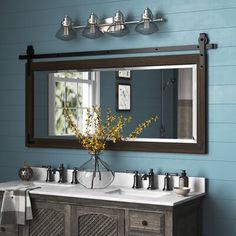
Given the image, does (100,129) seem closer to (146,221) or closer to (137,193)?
(137,193)

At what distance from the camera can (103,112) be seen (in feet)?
15.4

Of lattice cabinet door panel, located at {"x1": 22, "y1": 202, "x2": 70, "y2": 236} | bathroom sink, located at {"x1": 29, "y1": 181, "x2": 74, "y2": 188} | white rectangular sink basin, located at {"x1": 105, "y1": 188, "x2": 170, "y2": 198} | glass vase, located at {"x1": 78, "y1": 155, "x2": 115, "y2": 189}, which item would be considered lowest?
lattice cabinet door panel, located at {"x1": 22, "y1": 202, "x2": 70, "y2": 236}

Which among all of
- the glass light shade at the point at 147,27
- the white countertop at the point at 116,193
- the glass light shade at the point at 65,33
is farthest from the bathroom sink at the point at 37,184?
the glass light shade at the point at 147,27

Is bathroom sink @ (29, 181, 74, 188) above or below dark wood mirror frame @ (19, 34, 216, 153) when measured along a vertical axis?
below

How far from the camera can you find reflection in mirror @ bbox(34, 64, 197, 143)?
436cm

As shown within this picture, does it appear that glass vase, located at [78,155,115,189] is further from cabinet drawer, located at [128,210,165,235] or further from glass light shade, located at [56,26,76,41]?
glass light shade, located at [56,26,76,41]

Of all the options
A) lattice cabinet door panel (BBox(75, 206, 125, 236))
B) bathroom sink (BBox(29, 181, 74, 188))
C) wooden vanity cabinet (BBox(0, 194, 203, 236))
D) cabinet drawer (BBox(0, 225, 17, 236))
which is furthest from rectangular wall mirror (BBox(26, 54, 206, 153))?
cabinet drawer (BBox(0, 225, 17, 236))

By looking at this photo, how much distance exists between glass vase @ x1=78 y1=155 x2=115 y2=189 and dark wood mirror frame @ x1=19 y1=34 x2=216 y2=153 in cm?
22

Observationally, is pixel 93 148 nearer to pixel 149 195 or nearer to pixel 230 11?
pixel 149 195

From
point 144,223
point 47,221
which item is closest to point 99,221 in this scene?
point 144,223

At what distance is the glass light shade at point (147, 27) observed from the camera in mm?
4387

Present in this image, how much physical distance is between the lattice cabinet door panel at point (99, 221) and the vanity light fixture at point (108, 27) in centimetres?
146

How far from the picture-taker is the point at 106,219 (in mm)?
3998

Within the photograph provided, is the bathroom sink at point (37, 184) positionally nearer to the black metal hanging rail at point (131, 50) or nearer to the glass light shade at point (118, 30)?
the black metal hanging rail at point (131, 50)
